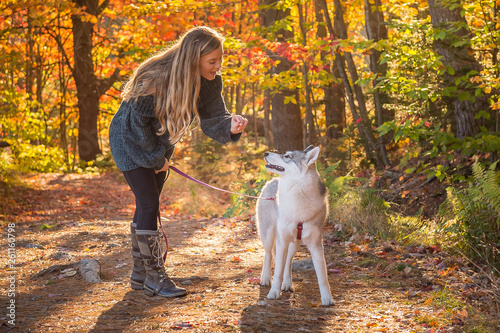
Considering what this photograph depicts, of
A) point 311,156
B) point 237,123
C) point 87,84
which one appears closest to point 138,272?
point 237,123

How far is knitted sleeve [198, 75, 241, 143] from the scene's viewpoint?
4805mm

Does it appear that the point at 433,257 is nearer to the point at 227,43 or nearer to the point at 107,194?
the point at 227,43

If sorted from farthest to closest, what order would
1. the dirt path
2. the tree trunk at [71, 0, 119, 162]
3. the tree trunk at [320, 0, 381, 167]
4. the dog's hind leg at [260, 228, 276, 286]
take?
the tree trunk at [71, 0, 119, 162]
the tree trunk at [320, 0, 381, 167]
the dog's hind leg at [260, 228, 276, 286]
the dirt path

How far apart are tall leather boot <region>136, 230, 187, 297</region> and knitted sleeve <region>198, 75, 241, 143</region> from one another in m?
1.14

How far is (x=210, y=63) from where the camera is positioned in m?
4.42

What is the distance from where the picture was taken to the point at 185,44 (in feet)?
14.1

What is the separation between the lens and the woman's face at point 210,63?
436 centimetres

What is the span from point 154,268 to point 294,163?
165cm

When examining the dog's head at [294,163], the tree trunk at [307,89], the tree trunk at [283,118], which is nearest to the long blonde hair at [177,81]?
the dog's head at [294,163]

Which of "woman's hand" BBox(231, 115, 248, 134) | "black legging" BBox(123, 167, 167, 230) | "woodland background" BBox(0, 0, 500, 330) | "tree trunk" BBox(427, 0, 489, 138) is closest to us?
"black legging" BBox(123, 167, 167, 230)

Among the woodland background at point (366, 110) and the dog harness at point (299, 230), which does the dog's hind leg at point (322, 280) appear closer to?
the dog harness at point (299, 230)

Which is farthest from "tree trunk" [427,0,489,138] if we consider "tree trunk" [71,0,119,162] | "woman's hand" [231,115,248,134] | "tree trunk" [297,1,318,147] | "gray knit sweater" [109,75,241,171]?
"tree trunk" [71,0,119,162]

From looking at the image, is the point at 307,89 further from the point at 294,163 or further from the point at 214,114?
the point at 294,163

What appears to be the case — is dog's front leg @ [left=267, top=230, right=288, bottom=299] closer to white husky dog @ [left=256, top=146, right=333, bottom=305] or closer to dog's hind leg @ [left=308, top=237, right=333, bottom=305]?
white husky dog @ [left=256, top=146, right=333, bottom=305]
